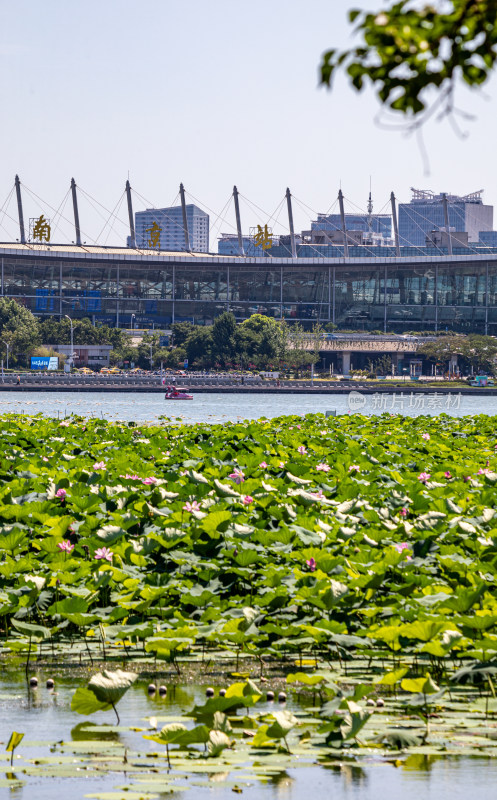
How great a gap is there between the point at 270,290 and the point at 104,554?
166m

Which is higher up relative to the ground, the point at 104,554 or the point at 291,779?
the point at 104,554

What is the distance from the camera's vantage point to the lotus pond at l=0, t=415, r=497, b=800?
261 inches

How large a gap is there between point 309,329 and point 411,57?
170057 mm

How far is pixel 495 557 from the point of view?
398 inches

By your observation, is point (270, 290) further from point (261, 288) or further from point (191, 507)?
point (191, 507)

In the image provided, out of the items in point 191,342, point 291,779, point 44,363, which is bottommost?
point 291,779

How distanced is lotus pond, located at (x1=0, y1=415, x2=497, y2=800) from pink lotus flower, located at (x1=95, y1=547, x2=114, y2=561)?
0.08ft

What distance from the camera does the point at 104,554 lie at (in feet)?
34.0

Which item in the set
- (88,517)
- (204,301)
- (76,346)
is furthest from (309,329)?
(88,517)

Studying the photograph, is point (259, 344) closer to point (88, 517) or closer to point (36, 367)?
point (36, 367)

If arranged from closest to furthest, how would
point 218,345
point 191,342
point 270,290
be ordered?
point 218,345 < point 191,342 < point 270,290

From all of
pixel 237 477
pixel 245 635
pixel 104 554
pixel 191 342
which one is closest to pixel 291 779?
pixel 245 635

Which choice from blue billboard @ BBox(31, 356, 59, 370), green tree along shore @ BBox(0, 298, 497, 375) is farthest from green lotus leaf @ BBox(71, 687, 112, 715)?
green tree along shore @ BBox(0, 298, 497, 375)

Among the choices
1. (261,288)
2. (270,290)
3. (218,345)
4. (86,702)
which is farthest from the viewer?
(270,290)
